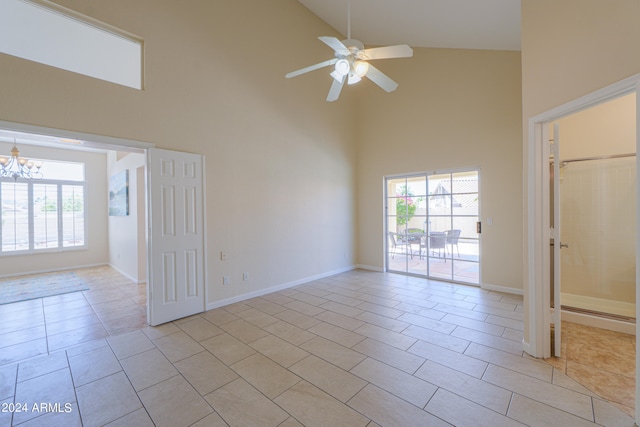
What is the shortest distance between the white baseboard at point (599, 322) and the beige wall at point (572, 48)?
1389 millimetres

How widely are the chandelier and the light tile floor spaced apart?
2958 mm

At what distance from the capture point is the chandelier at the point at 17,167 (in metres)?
5.04

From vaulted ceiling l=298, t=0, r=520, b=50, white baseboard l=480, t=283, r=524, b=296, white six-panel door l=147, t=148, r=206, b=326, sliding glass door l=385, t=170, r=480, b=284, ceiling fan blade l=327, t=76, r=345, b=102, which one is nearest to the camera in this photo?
ceiling fan blade l=327, t=76, r=345, b=102

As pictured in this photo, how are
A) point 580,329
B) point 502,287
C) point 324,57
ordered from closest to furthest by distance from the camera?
1. point 580,329
2. point 502,287
3. point 324,57

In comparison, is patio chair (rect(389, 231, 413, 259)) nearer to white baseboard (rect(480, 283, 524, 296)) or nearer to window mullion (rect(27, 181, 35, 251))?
white baseboard (rect(480, 283, 524, 296))

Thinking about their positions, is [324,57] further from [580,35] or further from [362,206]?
[580,35]

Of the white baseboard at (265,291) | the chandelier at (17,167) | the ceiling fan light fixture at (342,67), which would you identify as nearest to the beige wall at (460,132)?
the white baseboard at (265,291)

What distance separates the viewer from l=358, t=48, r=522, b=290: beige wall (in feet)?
14.4

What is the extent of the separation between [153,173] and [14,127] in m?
1.18

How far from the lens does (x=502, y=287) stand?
177 inches

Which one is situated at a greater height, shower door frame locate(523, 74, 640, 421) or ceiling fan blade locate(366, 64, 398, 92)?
ceiling fan blade locate(366, 64, 398, 92)

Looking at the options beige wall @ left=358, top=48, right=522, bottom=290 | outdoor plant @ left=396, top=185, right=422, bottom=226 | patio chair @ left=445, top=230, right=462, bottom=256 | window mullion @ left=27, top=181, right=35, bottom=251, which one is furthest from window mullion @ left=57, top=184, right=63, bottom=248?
patio chair @ left=445, top=230, right=462, bottom=256

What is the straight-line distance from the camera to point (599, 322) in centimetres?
314

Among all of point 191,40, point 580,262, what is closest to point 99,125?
point 191,40
